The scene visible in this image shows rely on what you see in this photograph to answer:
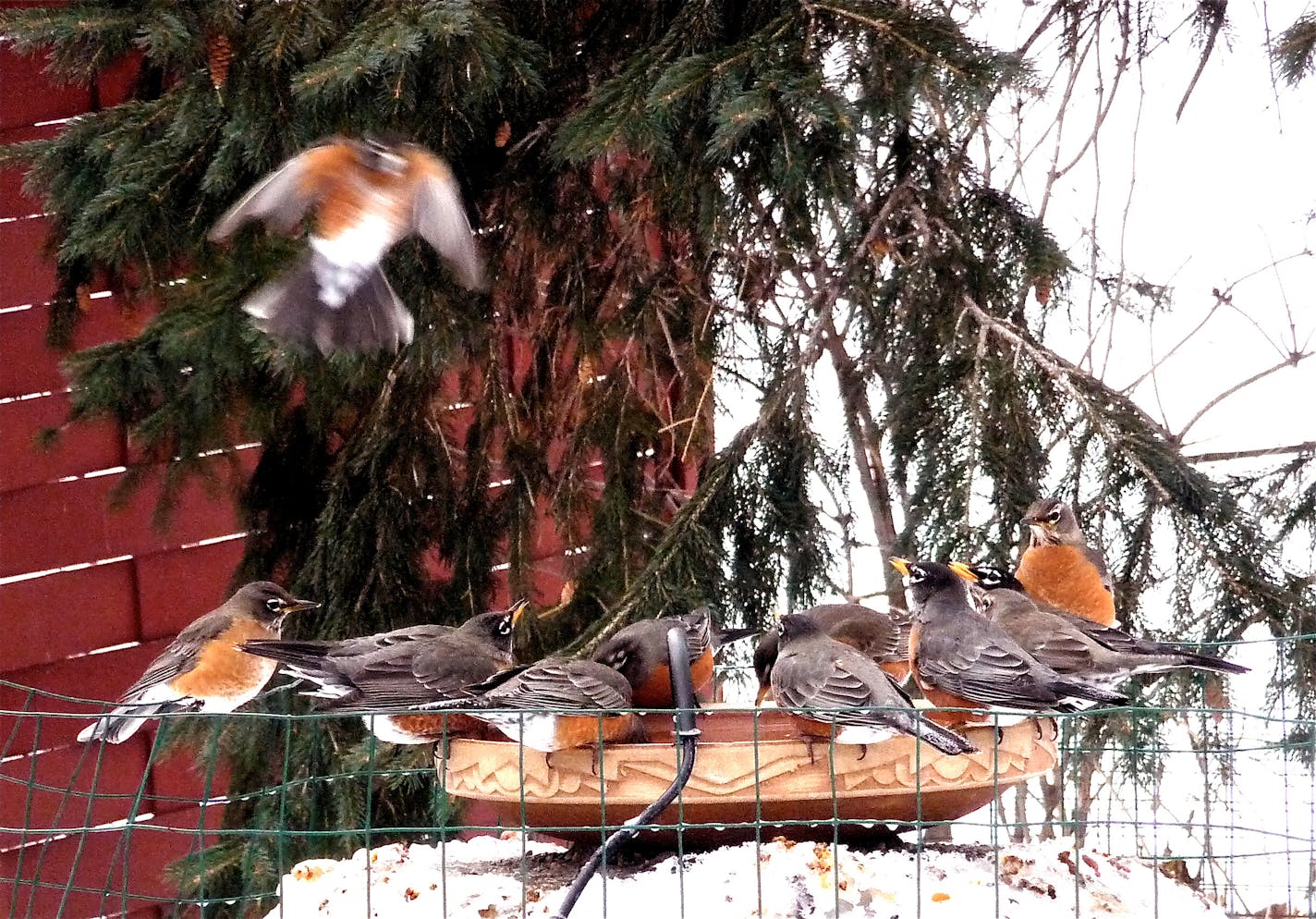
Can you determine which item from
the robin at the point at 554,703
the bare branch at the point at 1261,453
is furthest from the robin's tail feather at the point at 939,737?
the bare branch at the point at 1261,453

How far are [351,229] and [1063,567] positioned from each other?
5.11 ft

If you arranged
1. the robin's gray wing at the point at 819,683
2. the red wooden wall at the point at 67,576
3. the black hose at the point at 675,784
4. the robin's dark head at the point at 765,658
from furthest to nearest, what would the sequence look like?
1. the red wooden wall at the point at 67,576
2. the robin's dark head at the point at 765,658
3. the robin's gray wing at the point at 819,683
4. the black hose at the point at 675,784

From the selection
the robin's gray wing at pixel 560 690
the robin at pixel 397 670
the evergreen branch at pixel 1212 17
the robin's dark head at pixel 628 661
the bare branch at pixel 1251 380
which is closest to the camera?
the robin's gray wing at pixel 560 690

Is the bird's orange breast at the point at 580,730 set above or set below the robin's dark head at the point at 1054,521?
below

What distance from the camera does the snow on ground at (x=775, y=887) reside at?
76.4 inches

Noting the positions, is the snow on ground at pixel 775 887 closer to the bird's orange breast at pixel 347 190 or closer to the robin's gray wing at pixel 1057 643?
the robin's gray wing at pixel 1057 643

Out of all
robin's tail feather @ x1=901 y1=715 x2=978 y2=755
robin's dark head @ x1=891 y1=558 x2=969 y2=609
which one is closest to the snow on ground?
robin's tail feather @ x1=901 y1=715 x2=978 y2=755

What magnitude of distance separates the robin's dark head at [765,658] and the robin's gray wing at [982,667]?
267 mm

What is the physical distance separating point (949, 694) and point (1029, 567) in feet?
2.23

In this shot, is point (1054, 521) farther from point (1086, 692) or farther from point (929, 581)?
point (1086, 692)

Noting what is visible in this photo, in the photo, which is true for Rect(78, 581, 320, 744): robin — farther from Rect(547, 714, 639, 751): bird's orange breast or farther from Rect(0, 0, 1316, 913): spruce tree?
Rect(547, 714, 639, 751): bird's orange breast

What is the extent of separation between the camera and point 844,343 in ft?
12.3

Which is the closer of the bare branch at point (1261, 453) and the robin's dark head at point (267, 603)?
the bare branch at point (1261, 453)

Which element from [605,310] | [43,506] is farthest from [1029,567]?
[43,506]
